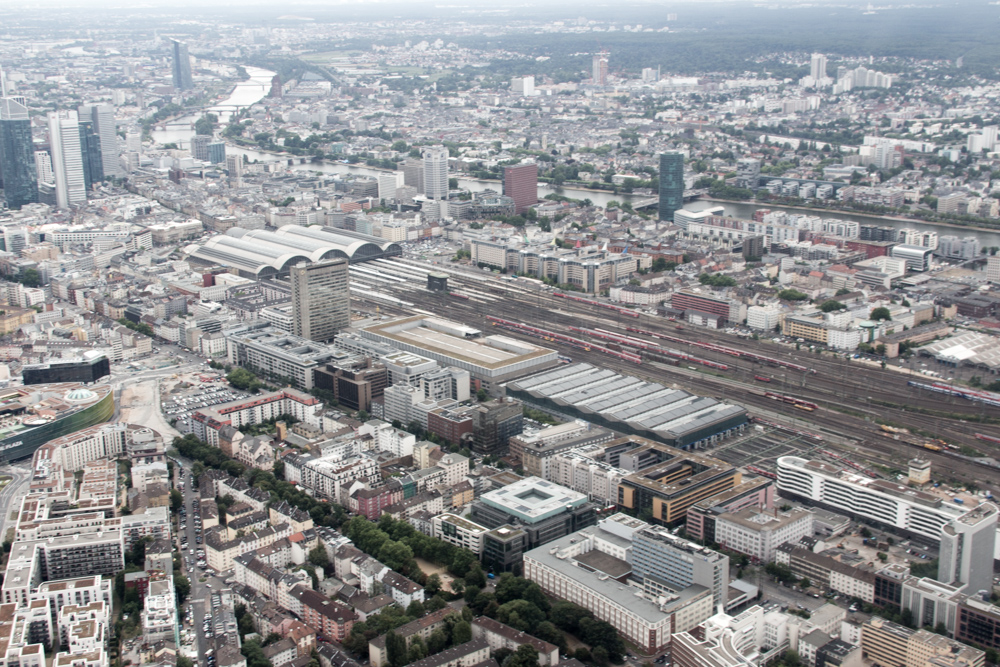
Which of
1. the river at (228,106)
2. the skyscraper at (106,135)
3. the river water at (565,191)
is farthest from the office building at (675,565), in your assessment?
the river at (228,106)

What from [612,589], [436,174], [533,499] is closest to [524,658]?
[612,589]

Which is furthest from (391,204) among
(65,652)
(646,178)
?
(65,652)

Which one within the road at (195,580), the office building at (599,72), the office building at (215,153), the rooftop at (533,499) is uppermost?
the office building at (599,72)

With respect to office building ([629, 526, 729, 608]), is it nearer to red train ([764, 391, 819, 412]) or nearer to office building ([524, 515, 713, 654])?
office building ([524, 515, 713, 654])

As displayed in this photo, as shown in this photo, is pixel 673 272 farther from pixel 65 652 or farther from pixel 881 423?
pixel 65 652

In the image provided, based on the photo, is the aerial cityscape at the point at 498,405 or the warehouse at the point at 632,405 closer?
the aerial cityscape at the point at 498,405

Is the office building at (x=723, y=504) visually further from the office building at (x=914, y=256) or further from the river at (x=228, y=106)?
the river at (x=228, y=106)
